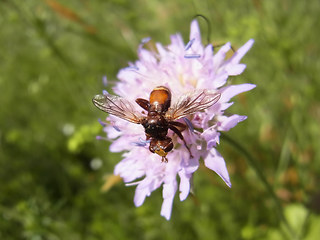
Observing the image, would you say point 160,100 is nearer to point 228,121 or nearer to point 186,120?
point 186,120

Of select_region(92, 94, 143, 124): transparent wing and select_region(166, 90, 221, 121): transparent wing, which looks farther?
select_region(92, 94, 143, 124): transparent wing

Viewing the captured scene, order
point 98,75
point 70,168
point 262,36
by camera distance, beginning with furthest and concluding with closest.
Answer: point 98,75, point 70,168, point 262,36

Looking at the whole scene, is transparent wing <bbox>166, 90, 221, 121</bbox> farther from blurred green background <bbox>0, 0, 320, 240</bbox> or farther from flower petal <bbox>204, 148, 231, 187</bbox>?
blurred green background <bbox>0, 0, 320, 240</bbox>

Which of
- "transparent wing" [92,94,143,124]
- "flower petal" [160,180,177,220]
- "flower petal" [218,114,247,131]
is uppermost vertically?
"transparent wing" [92,94,143,124]

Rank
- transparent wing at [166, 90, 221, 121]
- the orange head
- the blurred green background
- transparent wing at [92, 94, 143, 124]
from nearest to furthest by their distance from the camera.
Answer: transparent wing at [166, 90, 221, 121] < the orange head < transparent wing at [92, 94, 143, 124] < the blurred green background

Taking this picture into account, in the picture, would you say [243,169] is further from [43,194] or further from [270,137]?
[43,194]

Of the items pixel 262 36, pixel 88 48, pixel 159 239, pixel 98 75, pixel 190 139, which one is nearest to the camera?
pixel 190 139

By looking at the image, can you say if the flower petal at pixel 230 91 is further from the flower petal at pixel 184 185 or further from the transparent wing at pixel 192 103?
the flower petal at pixel 184 185

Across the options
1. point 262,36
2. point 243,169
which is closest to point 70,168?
point 243,169

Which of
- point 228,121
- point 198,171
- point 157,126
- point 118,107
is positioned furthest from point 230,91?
point 198,171

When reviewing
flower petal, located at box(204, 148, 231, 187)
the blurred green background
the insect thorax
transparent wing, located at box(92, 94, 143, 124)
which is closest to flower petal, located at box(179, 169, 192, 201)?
flower petal, located at box(204, 148, 231, 187)
